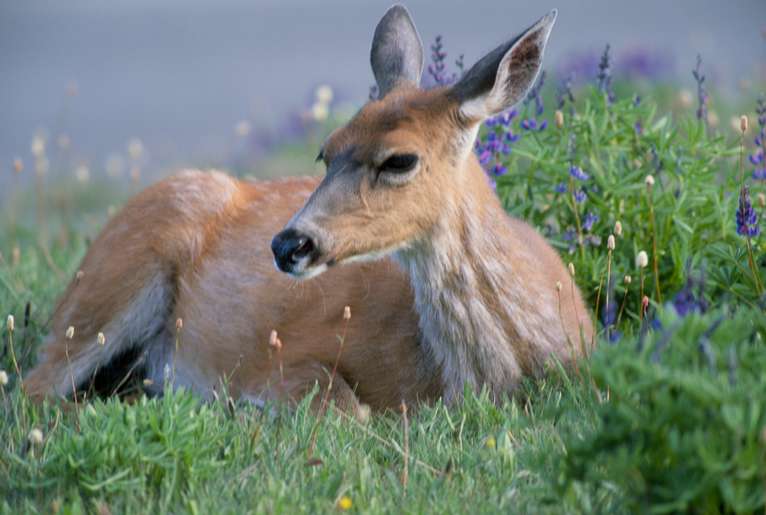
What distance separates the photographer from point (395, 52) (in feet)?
19.1

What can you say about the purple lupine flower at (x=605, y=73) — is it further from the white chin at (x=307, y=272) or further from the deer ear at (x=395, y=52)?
the white chin at (x=307, y=272)

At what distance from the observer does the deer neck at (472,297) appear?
5121mm

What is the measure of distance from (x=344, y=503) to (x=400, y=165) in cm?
158

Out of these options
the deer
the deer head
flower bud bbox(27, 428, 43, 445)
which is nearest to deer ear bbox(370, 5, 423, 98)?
the deer

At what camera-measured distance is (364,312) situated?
18.2ft

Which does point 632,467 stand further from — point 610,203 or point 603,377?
point 610,203

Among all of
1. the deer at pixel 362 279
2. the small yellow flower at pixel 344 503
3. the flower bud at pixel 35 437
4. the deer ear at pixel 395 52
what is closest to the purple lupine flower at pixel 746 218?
the deer at pixel 362 279

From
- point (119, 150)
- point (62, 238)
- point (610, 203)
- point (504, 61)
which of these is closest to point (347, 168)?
point (504, 61)

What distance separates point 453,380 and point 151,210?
1956mm

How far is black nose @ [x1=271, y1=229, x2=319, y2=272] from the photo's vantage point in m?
4.80

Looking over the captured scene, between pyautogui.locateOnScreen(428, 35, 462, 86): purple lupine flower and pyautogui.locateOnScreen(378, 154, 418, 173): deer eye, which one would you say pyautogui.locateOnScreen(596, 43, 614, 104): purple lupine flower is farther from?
pyautogui.locateOnScreen(378, 154, 418, 173): deer eye

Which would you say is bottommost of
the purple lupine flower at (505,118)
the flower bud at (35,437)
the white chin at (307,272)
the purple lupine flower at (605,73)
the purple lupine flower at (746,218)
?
the flower bud at (35,437)

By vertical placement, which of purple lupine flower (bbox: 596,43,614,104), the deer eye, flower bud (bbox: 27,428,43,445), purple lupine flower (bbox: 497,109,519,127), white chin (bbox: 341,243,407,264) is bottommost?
flower bud (bbox: 27,428,43,445)

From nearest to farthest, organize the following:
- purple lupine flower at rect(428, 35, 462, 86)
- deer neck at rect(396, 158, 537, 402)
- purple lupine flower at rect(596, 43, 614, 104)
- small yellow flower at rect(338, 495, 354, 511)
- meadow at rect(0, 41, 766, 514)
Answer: meadow at rect(0, 41, 766, 514), small yellow flower at rect(338, 495, 354, 511), deer neck at rect(396, 158, 537, 402), purple lupine flower at rect(596, 43, 614, 104), purple lupine flower at rect(428, 35, 462, 86)
